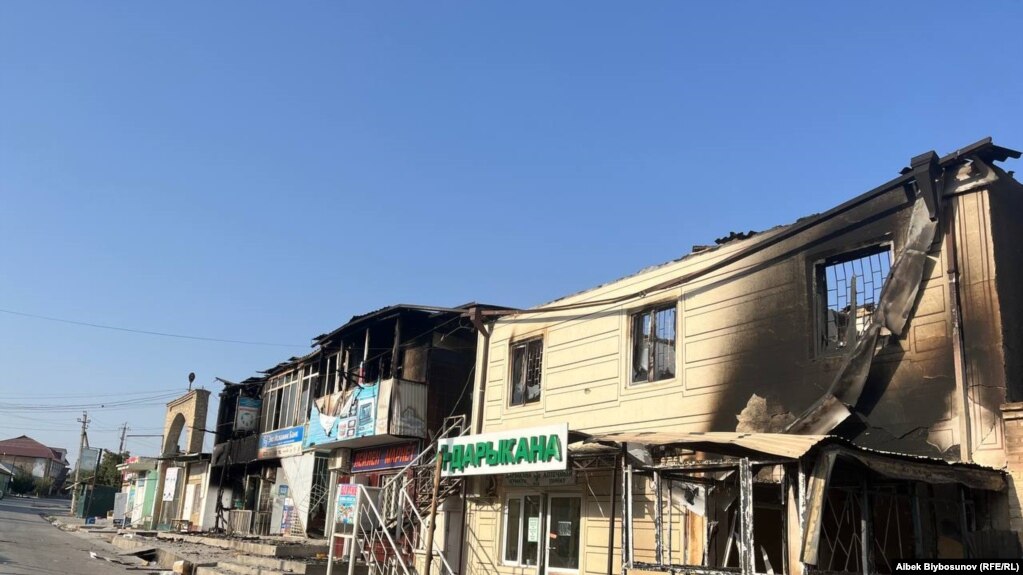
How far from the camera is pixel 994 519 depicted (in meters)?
8.78

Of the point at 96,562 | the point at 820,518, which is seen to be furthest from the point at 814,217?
the point at 96,562

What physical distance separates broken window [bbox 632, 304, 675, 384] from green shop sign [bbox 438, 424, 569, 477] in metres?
2.23

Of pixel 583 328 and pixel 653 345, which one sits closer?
pixel 653 345

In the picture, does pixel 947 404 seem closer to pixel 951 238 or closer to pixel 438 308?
pixel 951 238

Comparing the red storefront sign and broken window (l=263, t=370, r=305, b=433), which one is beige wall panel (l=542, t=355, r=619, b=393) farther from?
broken window (l=263, t=370, r=305, b=433)

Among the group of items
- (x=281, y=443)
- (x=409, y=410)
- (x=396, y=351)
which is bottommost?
(x=281, y=443)

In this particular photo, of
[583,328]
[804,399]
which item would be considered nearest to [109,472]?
[583,328]

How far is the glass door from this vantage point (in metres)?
14.0

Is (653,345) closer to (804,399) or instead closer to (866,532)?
(804,399)

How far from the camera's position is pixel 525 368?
16.8 m

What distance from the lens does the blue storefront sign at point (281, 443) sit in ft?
89.0

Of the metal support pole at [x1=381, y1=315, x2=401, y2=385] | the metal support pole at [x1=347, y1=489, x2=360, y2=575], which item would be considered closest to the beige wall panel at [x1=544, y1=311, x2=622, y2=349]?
the metal support pole at [x1=347, y1=489, x2=360, y2=575]

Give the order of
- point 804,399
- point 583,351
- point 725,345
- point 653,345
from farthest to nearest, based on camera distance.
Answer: point 583,351, point 653,345, point 725,345, point 804,399

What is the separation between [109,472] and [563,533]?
83603 millimetres
